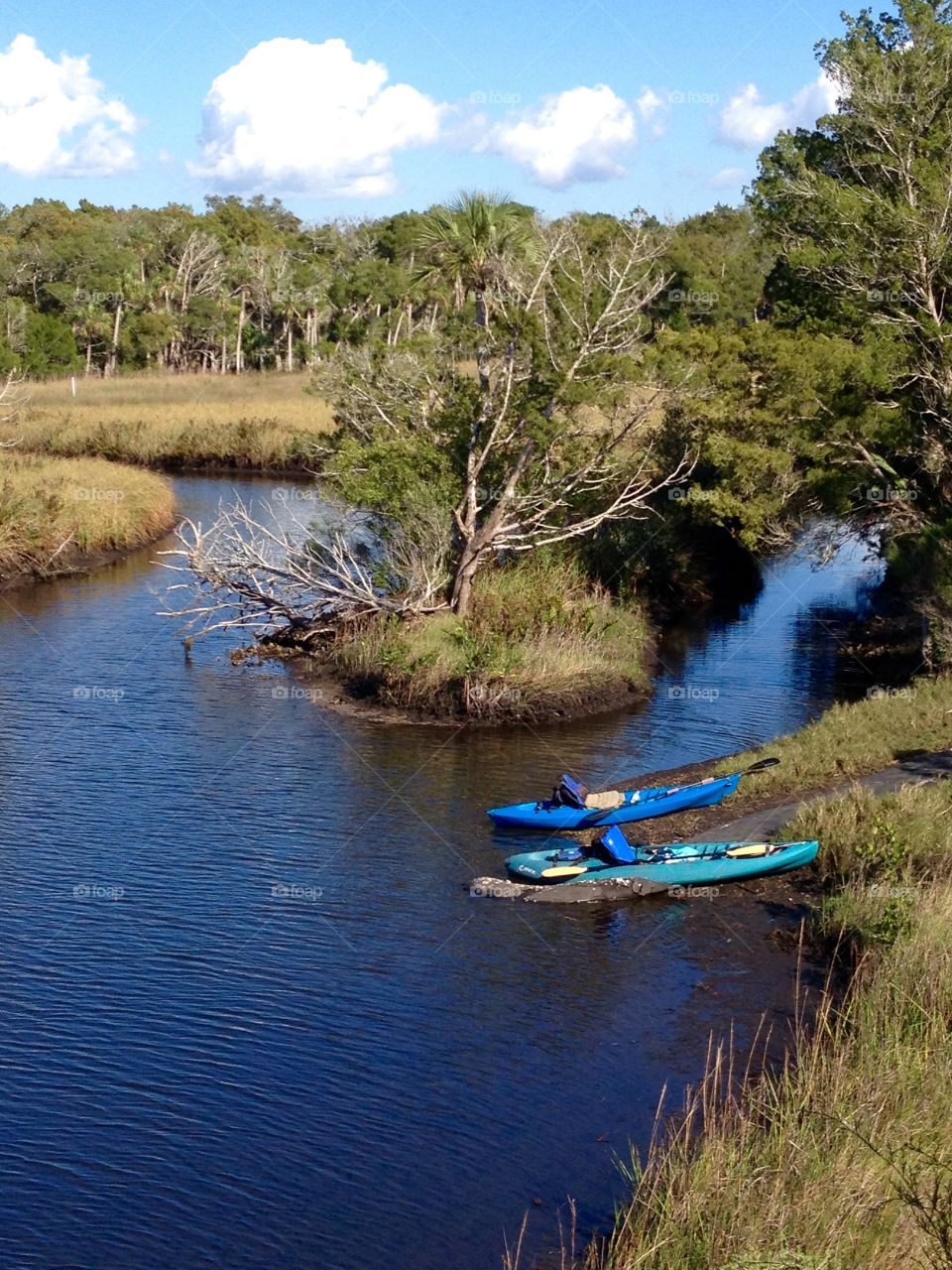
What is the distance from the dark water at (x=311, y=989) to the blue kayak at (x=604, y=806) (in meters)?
0.78

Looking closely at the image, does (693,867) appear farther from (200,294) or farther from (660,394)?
(200,294)

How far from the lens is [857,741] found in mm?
23766

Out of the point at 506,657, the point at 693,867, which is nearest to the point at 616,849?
the point at 693,867

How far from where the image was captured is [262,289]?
299 ft

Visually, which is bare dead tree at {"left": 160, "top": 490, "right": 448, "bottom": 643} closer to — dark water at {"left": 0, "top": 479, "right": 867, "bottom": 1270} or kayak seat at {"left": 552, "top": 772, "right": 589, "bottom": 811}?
dark water at {"left": 0, "top": 479, "right": 867, "bottom": 1270}

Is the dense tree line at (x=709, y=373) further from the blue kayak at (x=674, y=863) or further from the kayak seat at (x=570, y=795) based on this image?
the blue kayak at (x=674, y=863)

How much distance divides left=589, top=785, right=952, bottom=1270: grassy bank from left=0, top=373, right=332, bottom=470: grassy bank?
4680cm

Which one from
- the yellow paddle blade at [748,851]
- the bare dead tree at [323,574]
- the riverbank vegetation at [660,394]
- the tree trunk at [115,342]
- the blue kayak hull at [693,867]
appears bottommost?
the blue kayak hull at [693,867]

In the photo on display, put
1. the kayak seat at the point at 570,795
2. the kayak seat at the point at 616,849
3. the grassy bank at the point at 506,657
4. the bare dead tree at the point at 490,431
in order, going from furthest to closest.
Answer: the bare dead tree at the point at 490,431 < the grassy bank at the point at 506,657 < the kayak seat at the point at 570,795 < the kayak seat at the point at 616,849

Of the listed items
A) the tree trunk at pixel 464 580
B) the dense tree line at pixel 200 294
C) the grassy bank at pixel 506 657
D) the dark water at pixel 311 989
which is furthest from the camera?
the dense tree line at pixel 200 294

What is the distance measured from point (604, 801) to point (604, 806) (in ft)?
0.27

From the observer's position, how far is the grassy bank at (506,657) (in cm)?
2808

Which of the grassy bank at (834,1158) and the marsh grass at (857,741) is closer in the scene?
the grassy bank at (834,1158)

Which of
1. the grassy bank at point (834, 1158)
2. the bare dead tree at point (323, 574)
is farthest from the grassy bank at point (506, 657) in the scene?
the grassy bank at point (834, 1158)
